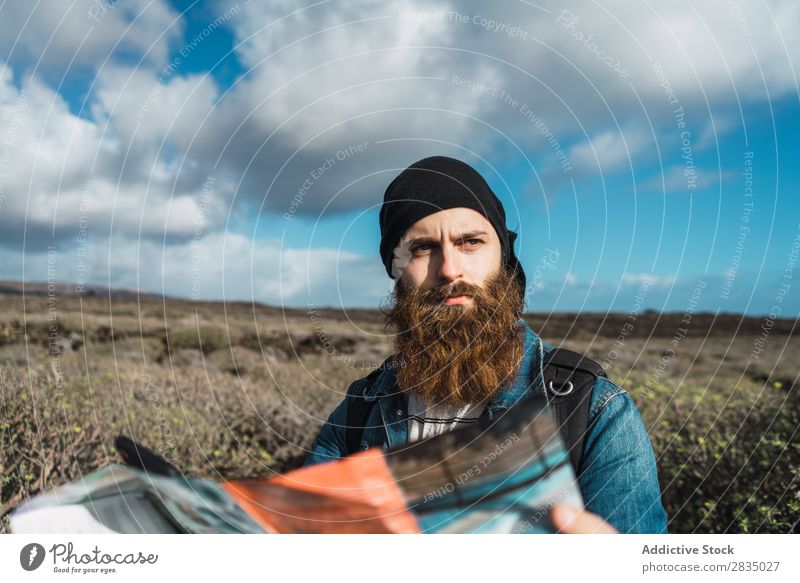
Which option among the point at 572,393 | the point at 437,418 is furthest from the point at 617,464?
the point at 437,418

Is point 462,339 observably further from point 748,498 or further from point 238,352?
point 238,352

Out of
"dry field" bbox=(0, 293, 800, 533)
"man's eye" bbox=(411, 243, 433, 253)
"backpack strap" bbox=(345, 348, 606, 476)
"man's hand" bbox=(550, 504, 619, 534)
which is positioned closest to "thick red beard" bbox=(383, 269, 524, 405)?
"man's eye" bbox=(411, 243, 433, 253)

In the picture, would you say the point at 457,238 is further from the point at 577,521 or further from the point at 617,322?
the point at 617,322

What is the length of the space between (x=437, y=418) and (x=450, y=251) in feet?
2.24

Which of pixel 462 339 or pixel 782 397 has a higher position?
pixel 462 339

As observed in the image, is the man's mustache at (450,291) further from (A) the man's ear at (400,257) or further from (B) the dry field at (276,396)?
(B) the dry field at (276,396)

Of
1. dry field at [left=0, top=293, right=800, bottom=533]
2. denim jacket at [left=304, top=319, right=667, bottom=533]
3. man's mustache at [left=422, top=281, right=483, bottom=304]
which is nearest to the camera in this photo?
denim jacket at [left=304, top=319, right=667, bottom=533]

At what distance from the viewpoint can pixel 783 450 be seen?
323cm

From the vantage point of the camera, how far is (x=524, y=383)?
2.40 metres

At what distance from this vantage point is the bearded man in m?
2.41

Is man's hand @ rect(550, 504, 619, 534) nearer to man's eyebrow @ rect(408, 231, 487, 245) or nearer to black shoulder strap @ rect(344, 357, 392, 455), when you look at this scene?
black shoulder strap @ rect(344, 357, 392, 455)

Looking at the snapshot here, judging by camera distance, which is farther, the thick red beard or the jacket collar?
the thick red beard

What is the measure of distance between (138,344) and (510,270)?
18.5 feet
